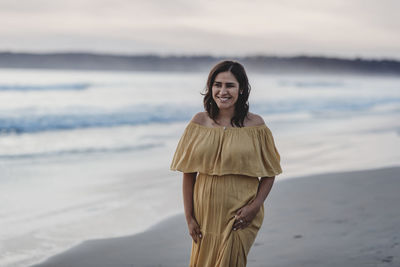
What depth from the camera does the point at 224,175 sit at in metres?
2.99

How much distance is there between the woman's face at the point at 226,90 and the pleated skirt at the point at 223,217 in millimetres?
439

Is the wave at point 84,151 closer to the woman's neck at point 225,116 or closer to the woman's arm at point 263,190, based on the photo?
the woman's neck at point 225,116

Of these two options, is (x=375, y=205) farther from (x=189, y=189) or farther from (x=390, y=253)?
(x=189, y=189)

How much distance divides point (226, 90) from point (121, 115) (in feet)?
56.4

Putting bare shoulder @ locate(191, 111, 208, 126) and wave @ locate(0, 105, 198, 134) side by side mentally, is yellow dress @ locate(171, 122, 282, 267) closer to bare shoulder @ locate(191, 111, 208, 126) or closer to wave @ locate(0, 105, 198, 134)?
bare shoulder @ locate(191, 111, 208, 126)

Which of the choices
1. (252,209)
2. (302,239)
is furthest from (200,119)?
(302,239)

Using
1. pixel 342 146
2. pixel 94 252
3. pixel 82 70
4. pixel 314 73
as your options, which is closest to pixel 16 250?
pixel 94 252

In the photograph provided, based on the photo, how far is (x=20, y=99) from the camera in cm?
2648

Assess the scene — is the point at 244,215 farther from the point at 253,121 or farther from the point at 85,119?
the point at 85,119

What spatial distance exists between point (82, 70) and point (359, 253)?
76577mm

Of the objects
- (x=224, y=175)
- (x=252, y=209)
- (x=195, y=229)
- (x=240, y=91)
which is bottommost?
(x=195, y=229)

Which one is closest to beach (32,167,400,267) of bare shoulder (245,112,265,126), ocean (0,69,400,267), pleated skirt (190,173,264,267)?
ocean (0,69,400,267)

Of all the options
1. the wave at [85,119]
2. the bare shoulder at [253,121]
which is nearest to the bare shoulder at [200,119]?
the bare shoulder at [253,121]

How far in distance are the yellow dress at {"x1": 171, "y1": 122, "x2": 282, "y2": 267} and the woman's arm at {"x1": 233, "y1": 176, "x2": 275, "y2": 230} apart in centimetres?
3
